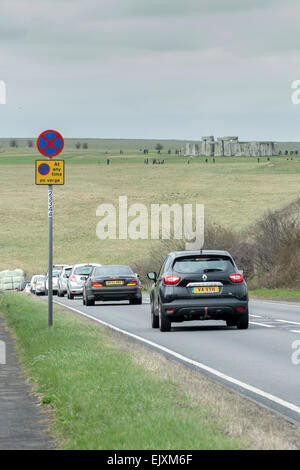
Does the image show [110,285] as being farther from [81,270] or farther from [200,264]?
[200,264]

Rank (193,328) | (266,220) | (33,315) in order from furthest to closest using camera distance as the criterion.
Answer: (266,220) < (33,315) < (193,328)

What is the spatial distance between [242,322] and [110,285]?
12.9 metres

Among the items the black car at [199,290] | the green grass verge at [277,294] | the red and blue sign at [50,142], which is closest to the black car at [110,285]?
the green grass verge at [277,294]

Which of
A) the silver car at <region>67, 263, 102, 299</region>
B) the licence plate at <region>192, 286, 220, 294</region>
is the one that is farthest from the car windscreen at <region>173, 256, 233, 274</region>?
the silver car at <region>67, 263, 102, 299</region>

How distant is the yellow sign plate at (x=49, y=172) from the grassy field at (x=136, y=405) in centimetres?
403

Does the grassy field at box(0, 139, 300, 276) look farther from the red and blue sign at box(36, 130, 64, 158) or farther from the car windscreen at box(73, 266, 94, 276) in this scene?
the red and blue sign at box(36, 130, 64, 158)

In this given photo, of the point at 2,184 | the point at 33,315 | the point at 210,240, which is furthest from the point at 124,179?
the point at 33,315

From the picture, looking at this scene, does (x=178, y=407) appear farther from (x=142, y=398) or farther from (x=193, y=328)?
(x=193, y=328)

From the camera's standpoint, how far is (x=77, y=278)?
1661 inches

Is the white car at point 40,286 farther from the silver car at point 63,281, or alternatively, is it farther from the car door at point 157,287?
the car door at point 157,287

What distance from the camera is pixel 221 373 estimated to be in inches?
552

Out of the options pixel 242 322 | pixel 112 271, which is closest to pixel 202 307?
pixel 242 322

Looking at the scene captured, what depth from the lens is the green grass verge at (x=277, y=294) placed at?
1578 inches
